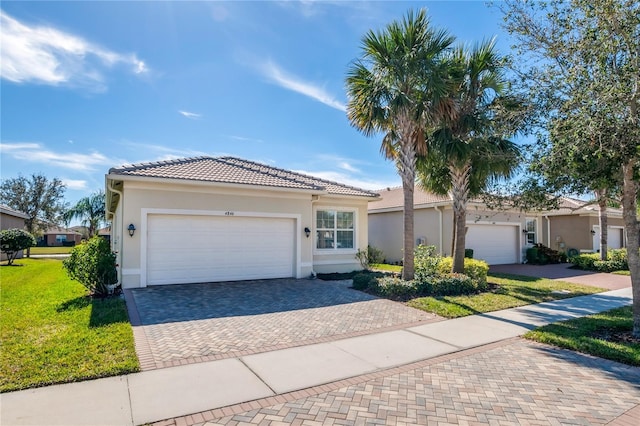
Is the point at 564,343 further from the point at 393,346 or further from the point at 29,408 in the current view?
the point at 29,408

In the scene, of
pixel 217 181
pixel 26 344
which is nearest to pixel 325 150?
pixel 217 181

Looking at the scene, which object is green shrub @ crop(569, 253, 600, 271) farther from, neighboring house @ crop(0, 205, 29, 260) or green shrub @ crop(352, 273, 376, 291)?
neighboring house @ crop(0, 205, 29, 260)

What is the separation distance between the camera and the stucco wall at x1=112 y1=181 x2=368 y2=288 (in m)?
11.3

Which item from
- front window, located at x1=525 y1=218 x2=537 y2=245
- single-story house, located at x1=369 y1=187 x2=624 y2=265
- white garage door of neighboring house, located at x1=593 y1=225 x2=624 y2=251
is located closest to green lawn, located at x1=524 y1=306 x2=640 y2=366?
single-story house, located at x1=369 y1=187 x2=624 y2=265

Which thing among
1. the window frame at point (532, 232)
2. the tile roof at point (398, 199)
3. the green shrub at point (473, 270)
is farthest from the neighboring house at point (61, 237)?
the green shrub at point (473, 270)

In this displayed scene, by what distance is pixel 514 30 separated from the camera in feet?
24.5

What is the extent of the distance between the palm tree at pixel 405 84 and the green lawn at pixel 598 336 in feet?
15.6

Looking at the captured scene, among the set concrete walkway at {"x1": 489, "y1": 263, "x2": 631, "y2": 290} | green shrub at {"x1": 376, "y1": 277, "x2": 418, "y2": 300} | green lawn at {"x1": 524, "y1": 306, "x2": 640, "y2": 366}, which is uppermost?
green shrub at {"x1": 376, "y1": 277, "x2": 418, "y2": 300}

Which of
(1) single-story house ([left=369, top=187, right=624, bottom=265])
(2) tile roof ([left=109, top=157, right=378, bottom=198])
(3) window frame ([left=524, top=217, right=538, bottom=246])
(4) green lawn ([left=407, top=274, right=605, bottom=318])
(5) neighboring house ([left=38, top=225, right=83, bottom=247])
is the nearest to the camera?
(4) green lawn ([left=407, top=274, right=605, bottom=318])

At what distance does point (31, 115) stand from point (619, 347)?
19.6 metres

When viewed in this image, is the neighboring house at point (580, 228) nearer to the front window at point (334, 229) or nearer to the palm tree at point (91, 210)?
the front window at point (334, 229)

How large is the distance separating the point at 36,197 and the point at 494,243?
5065 cm

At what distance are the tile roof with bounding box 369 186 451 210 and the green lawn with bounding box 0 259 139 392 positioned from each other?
46.6ft

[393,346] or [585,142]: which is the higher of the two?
[585,142]
